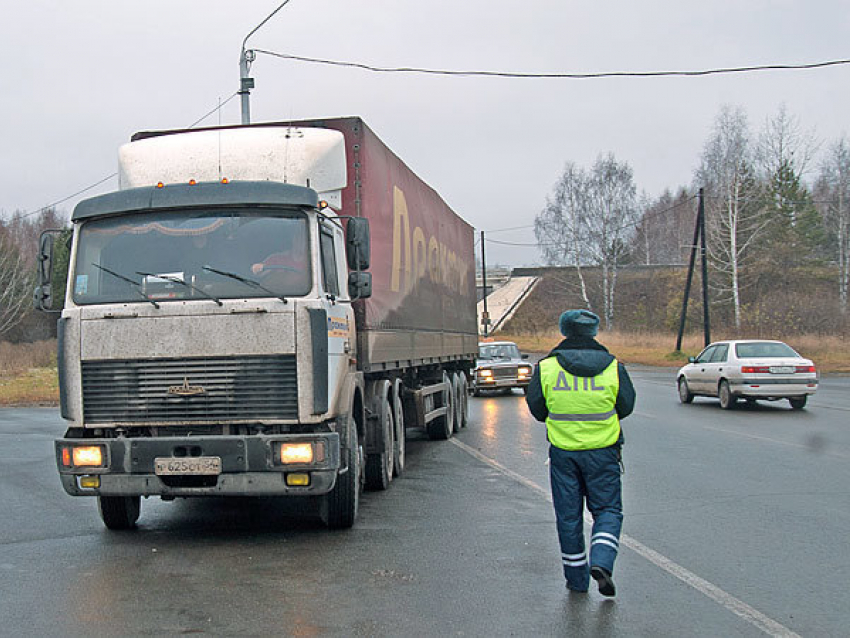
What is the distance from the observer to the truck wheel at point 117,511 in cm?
782

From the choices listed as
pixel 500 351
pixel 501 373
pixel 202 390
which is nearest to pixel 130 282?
pixel 202 390

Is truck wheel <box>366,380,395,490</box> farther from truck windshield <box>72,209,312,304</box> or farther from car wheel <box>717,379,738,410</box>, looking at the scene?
car wheel <box>717,379,738,410</box>

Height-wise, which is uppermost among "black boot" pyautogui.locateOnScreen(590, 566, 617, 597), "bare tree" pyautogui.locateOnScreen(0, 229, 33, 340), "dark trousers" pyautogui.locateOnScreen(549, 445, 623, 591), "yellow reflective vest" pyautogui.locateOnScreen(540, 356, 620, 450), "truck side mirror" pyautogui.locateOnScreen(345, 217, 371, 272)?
"bare tree" pyautogui.locateOnScreen(0, 229, 33, 340)

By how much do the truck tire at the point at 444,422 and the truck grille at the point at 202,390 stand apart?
24.4 feet

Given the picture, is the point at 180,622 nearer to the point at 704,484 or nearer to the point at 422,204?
the point at 704,484

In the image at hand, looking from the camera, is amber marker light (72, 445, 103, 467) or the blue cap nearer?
the blue cap

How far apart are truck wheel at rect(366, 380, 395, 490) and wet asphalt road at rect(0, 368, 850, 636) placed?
0.85ft

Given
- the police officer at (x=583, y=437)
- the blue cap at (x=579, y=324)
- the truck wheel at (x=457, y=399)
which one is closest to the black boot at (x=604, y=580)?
the police officer at (x=583, y=437)

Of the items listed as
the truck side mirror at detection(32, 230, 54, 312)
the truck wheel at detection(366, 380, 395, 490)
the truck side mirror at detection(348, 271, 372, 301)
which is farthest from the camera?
the truck wheel at detection(366, 380, 395, 490)

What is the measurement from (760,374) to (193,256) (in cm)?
1478

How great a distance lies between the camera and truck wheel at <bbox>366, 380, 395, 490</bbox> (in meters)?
9.30

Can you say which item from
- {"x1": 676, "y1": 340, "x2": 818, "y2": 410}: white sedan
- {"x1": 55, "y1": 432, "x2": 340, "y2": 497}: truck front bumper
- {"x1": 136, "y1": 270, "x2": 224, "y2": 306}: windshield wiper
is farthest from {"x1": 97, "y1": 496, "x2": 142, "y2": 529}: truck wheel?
{"x1": 676, "y1": 340, "x2": 818, "y2": 410}: white sedan

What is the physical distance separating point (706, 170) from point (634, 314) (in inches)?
623

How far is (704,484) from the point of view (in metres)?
10.0
